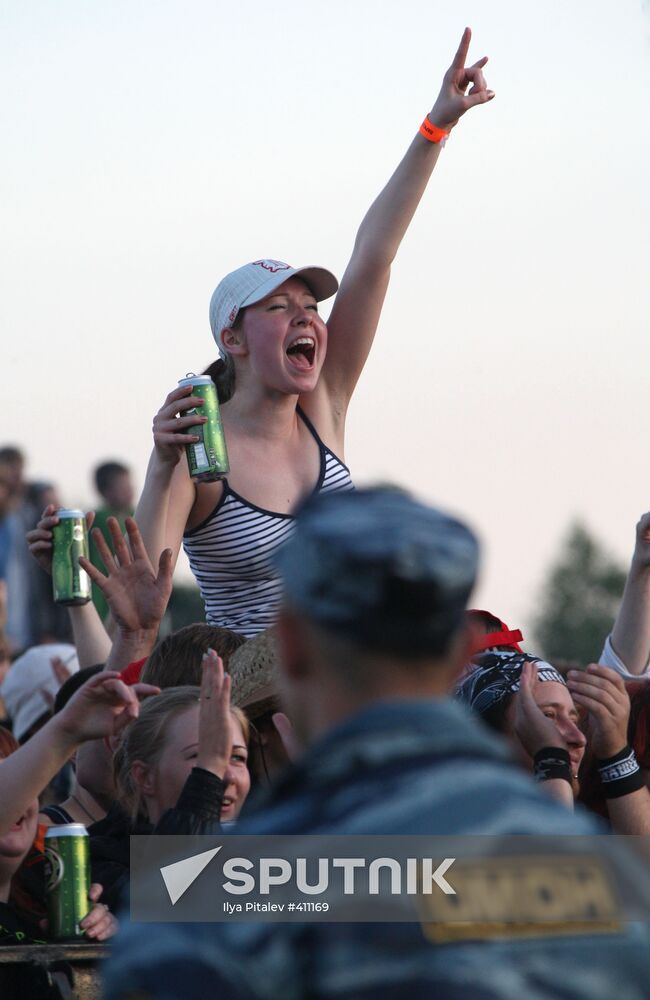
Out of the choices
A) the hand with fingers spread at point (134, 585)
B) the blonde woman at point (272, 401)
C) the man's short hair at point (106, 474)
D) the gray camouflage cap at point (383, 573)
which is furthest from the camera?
the man's short hair at point (106, 474)

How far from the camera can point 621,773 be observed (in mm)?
3992

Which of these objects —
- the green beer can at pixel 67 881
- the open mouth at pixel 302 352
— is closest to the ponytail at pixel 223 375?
the open mouth at pixel 302 352

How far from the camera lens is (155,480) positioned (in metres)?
4.36

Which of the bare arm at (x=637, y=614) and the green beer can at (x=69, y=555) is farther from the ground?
the green beer can at (x=69, y=555)

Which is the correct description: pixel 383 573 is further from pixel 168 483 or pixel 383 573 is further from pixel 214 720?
pixel 168 483

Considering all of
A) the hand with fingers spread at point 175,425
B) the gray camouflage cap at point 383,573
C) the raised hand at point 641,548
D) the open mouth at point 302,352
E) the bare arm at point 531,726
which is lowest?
the bare arm at point 531,726

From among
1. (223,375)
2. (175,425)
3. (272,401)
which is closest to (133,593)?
(175,425)

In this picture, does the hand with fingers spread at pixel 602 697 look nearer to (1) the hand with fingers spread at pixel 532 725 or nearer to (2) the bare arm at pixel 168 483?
(1) the hand with fingers spread at pixel 532 725

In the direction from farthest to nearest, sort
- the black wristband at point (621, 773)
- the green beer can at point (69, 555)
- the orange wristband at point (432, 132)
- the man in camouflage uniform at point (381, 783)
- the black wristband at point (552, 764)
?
1. the orange wristband at point (432, 132)
2. the green beer can at point (69, 555)
3. the black wristband at point (621, 773)
4. the black wristband at point (552, 764)
5. the man in camouflage uniform at point (381, 783)

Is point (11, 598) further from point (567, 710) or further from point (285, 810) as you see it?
point (285, 810)

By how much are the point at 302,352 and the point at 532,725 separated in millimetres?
1529

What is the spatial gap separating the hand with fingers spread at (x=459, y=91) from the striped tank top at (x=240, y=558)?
1.26 meters

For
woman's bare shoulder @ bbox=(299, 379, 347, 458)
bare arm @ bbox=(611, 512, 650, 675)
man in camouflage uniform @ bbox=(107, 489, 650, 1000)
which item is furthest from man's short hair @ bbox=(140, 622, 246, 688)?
man in camouflage uniform @ bbox=(107, 489, 650, 1000)

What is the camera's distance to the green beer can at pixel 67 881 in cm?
345
